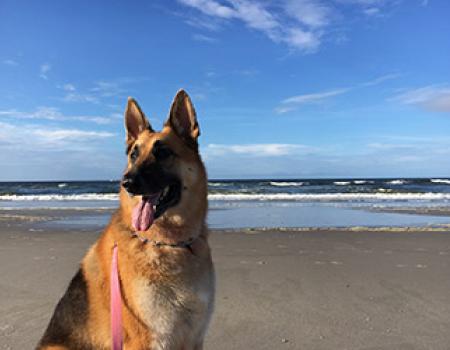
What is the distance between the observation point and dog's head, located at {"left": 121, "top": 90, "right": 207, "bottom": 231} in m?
3.16

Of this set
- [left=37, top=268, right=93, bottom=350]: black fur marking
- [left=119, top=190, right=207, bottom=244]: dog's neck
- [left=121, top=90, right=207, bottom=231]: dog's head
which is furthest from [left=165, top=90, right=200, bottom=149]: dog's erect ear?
[left=37, top=268, right=93, bottom=350]: black fur marking

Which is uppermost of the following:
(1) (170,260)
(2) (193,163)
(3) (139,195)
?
(2) (193,163)

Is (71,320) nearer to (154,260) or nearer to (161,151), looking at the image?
(154,260)

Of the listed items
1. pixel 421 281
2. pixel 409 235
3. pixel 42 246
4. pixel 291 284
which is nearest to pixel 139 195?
pixel 291 284

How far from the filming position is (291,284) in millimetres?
6094

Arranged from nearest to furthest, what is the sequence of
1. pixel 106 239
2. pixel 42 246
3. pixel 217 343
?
pixel 106 239 → pixel 217 343 → pixel 42 246

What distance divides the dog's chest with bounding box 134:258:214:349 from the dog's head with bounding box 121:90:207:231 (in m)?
0.44

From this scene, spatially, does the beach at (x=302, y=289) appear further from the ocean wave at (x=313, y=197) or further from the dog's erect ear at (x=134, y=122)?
the ocean wave at (x=313, y=197)

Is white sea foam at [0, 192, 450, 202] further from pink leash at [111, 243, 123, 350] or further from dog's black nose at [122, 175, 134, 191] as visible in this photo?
pink leash at [111, 243, 123, 350]

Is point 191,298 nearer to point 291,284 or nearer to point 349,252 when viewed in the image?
point 291,284

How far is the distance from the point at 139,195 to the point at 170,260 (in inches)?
21.3

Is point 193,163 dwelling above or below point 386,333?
above

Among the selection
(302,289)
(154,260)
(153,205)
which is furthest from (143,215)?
(302,289)

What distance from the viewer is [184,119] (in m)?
3.51
